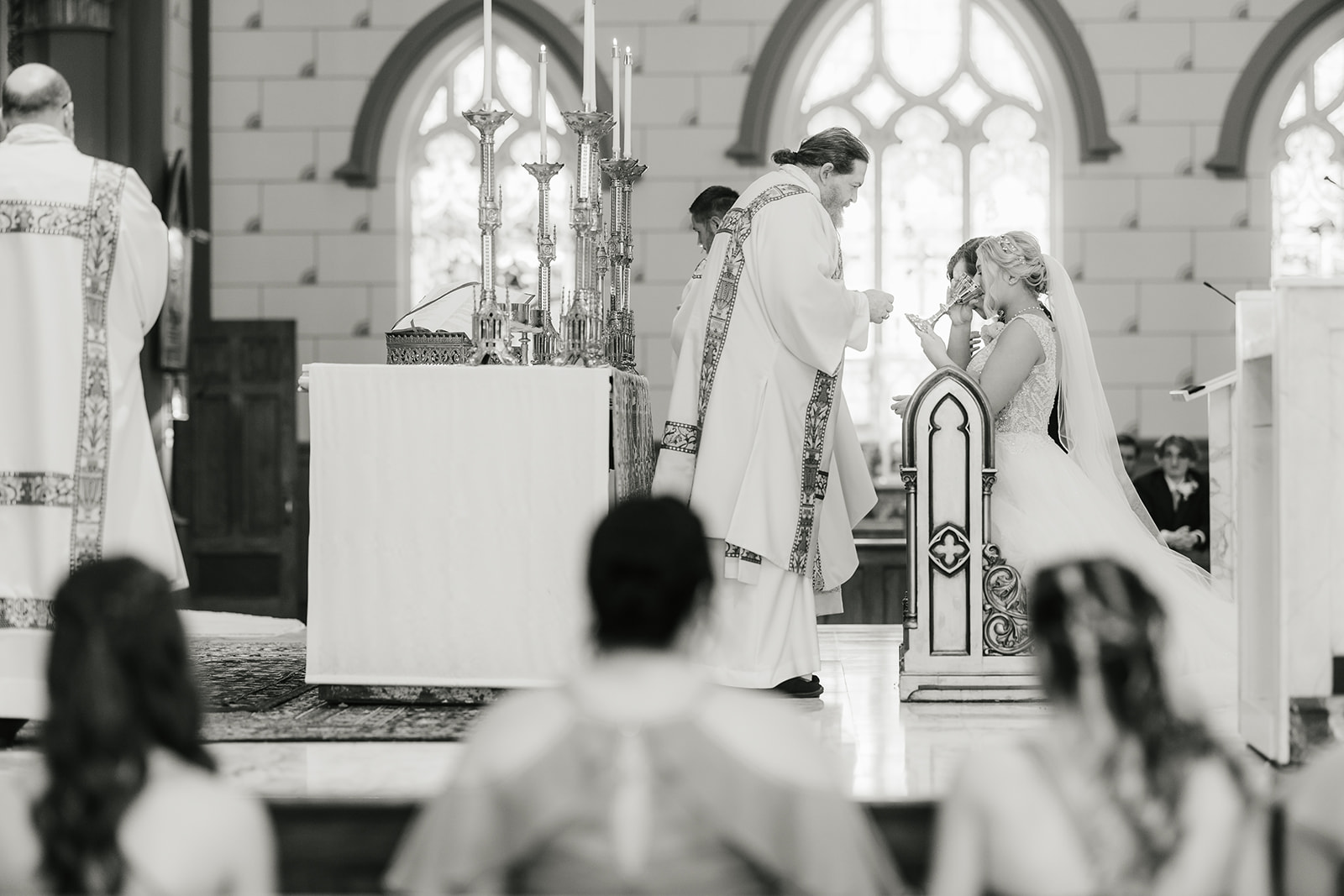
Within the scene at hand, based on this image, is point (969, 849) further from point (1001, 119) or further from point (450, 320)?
point (1001, 119)

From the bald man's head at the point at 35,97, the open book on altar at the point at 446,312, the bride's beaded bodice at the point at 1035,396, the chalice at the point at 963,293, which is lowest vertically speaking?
the bride's beaded bodice at the point at 1035,396

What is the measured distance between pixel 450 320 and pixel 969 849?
3.78m

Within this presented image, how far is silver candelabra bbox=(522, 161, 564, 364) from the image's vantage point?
542 centimetres

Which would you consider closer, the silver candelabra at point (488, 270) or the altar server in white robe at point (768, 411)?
the silver candelabra at point (488, 270)

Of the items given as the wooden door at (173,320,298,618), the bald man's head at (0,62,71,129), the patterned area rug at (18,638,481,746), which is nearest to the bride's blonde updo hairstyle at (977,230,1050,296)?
the patterned area rug at (18,638,481,746)

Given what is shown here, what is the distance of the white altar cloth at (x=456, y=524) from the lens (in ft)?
16.1

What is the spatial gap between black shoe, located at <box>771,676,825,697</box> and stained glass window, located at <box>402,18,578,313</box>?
5.38 m

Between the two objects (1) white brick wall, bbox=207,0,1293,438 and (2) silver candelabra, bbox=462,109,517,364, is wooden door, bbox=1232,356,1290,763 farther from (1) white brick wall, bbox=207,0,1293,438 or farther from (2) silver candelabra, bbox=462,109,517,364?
(1) white brick wall, bbox=207,0,1293,438

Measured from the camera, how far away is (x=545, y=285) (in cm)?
554

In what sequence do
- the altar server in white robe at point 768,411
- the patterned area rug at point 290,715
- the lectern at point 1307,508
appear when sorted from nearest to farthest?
the lectern at point 1307,508 → the patterned area rug at point 290,715 → the altar server in white robe at point 768,411

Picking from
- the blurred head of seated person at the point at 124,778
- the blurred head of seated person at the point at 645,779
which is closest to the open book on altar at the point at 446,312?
the blurred head of seated person at the point at 124,778

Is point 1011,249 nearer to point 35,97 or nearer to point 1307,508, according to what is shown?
point 1307,508

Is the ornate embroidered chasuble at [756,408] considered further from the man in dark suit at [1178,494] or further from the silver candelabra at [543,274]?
the man in dark suit at [1178,494]

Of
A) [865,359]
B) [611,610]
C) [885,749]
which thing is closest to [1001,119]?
[865,359]
